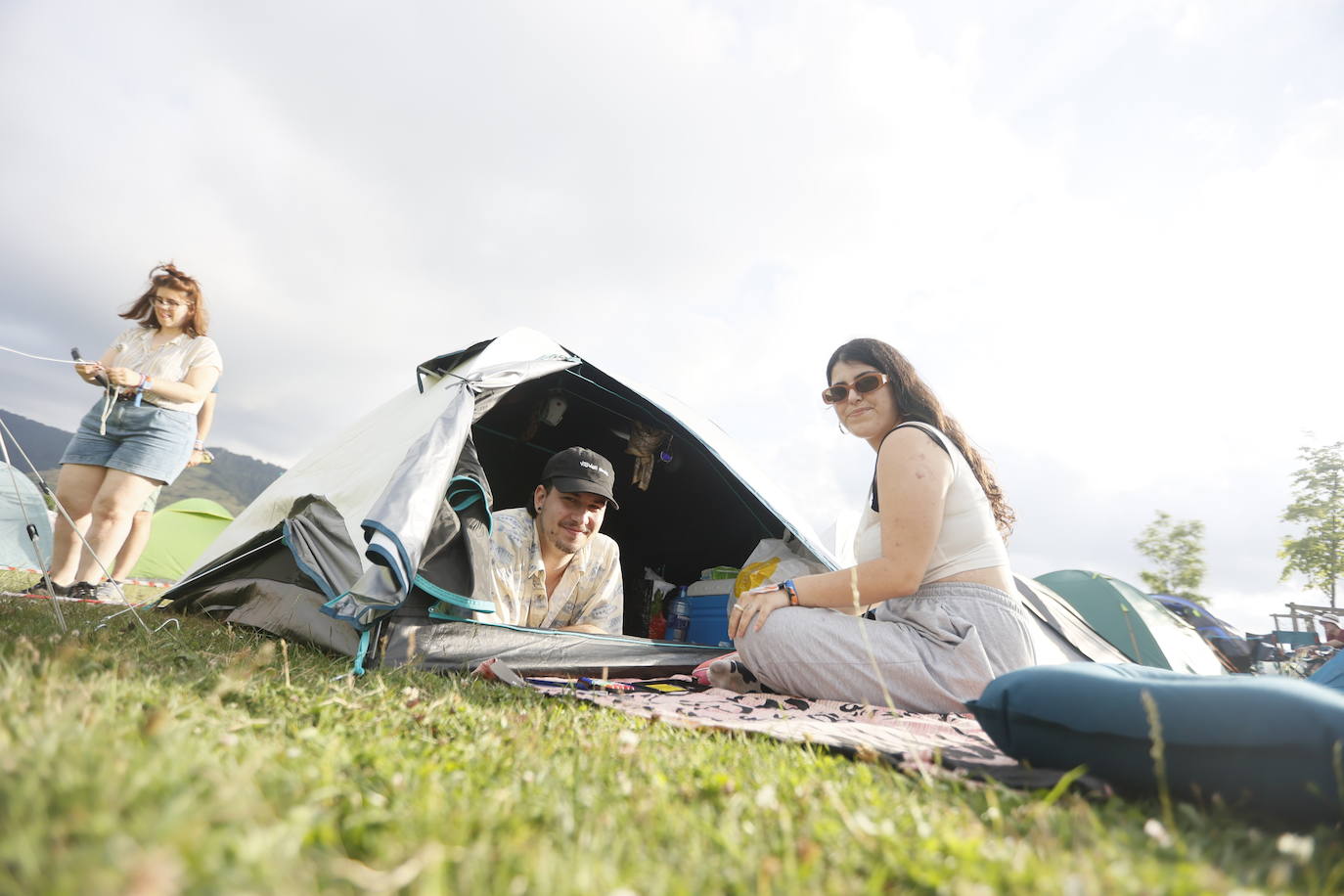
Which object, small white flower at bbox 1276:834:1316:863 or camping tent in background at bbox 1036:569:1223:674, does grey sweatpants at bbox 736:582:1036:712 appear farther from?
camping tent in background at bbox 1036:569:1223:674

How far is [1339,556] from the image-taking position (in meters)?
19.3

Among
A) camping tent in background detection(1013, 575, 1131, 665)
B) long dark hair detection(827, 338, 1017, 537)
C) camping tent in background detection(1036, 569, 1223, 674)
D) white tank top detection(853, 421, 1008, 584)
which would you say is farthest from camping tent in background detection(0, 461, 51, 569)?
camping tent in background detection(1036, 569, 1223, 674)

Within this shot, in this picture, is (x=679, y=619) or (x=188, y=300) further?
(x=679, y=619)

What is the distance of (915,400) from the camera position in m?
2.77

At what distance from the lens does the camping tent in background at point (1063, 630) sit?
4.19m

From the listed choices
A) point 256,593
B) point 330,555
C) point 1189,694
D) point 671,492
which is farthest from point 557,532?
point 1189,694

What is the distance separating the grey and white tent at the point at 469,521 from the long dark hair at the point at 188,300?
3.25ft

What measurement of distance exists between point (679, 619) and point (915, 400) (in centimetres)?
277

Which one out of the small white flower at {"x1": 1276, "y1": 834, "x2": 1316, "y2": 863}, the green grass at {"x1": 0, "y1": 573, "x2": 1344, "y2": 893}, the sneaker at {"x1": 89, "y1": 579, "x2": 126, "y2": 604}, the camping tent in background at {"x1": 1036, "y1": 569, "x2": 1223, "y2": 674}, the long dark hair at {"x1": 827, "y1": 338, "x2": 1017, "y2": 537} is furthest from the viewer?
the camping tent in background at {"x1": 1036, "y1": 569, "x2": 1223, "y2": 674}

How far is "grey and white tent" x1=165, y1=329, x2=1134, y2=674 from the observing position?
2.71 m

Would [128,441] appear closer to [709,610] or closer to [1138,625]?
[709,610]

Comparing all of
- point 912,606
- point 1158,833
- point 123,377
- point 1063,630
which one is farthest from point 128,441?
point 1063,630

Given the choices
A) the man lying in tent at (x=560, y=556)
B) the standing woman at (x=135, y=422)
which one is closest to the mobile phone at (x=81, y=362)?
the standing woman at (x=135, y=422)

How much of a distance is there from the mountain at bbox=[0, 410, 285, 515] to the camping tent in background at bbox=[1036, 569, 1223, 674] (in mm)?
142722
